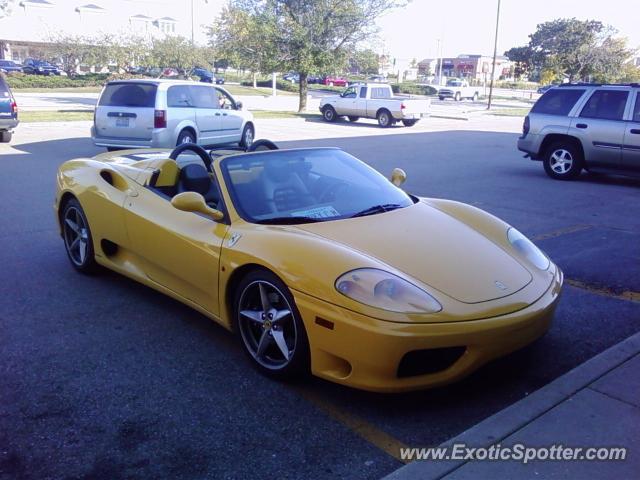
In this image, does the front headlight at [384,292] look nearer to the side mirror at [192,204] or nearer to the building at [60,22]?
the side mirror at [192,204]

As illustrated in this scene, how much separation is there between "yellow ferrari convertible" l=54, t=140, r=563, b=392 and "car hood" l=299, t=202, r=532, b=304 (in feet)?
0.04

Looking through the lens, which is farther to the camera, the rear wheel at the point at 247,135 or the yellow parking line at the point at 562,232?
the rear wheel at the point at 247,135

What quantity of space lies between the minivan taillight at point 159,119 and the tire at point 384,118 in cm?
1378

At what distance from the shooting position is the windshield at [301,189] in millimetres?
4230

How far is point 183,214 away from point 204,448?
1.86m

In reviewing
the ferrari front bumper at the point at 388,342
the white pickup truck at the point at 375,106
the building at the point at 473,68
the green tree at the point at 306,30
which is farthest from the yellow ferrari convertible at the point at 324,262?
the building at the point at 473,68

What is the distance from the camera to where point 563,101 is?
12.3 metres

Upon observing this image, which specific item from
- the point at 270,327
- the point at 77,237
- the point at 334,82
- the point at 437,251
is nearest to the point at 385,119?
the point at 77,237

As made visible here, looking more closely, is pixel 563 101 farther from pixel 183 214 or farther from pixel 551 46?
pixel 551 46

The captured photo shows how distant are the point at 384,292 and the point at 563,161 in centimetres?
1013

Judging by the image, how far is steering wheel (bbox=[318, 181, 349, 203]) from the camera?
445cm

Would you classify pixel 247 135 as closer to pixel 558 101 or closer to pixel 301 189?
pixel 558 101

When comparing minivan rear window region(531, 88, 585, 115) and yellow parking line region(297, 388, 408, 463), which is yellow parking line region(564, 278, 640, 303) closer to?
yellow parking line region(297, 388, 408, 463)

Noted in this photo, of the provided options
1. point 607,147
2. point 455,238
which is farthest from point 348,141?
point 455,238
